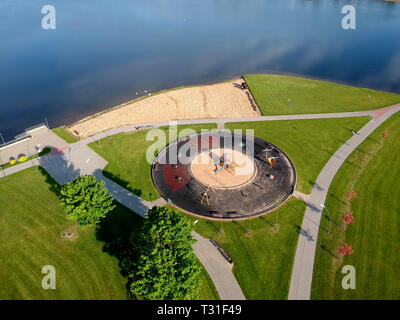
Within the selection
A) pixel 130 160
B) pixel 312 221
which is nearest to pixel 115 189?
pixel 130 160

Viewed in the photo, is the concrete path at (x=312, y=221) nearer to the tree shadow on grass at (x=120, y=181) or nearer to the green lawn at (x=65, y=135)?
the tree shadow on grass at (x=120, y=181)

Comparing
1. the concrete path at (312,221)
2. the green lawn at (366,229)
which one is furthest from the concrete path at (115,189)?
the green lawn at (366,229)

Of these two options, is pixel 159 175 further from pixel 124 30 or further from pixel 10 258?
pixel 124 30

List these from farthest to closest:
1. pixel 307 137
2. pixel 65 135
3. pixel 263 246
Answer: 1. pixel 65 135
2. pixel 307 137
3. pixel 263 246

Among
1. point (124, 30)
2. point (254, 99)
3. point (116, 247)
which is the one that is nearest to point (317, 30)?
point (254, 99)

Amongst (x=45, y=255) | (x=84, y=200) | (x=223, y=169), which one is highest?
(x=223, y=169)

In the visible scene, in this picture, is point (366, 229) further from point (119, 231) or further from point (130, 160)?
point (130, 160)

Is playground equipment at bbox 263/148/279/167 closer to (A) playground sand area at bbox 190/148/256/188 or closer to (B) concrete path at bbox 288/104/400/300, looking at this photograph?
(A) playground sand area at bbox 190/148/256/188
